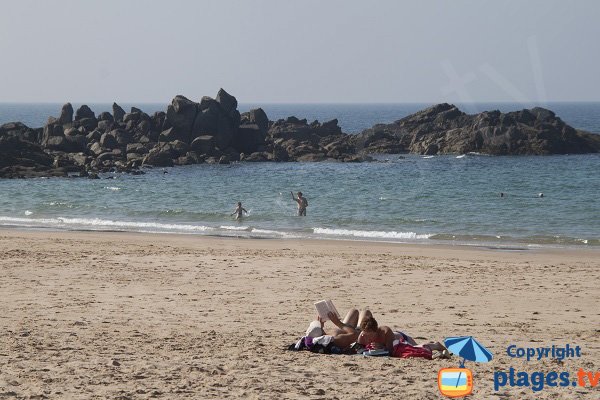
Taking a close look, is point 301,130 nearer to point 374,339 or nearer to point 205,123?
point 205,123

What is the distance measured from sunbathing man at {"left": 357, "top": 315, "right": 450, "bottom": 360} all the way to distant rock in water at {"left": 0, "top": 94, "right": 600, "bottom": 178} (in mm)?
47851

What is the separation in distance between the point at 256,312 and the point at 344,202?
25368 mm

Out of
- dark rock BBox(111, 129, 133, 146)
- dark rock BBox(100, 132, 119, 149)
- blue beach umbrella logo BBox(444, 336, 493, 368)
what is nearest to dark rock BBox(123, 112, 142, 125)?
dark rock BBox(111, 129, 133, 146)

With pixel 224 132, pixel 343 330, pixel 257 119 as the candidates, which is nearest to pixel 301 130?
pixel 257 119

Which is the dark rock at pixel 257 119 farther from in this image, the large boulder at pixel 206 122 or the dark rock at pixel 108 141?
the dark rock at pixel 108 141

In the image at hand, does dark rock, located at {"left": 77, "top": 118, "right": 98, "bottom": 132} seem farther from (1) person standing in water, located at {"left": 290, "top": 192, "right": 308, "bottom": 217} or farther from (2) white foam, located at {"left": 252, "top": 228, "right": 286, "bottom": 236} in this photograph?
(2) white foam, located at {"left": 252, "top": 228, "right": 286, "bottom": 236}

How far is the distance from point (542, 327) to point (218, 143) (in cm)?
5635

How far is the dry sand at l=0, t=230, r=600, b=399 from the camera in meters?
10.3

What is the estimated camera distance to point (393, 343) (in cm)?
1182

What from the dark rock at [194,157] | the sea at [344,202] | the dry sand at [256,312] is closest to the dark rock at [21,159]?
the sea at [344,202]

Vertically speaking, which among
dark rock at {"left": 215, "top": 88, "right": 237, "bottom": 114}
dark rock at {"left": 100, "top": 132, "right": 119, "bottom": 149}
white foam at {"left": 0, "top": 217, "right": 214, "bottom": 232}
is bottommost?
white foam at {"left": 0, "top": 217, "right": 214, "bottom": 232}

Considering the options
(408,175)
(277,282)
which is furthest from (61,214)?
(408,175)

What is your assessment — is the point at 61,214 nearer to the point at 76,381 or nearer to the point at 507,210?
the point at 507,210

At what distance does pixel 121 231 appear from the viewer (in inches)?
1216
